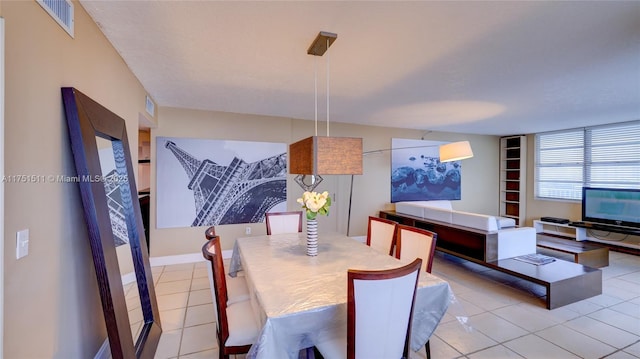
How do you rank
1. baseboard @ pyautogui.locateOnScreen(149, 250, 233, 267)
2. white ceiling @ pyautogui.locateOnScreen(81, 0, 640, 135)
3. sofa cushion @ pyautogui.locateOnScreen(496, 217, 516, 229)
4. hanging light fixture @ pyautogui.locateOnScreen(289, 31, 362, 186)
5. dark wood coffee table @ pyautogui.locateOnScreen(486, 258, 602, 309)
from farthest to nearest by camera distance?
baseboard @ pyautogui.locateOnScreen(149, 250, 233, 267), sofa cushion @ pyautogui.locateOnScreen(496, 217, 516, 229), dark wood coffee table @ pyautogui.locateOnScreen(486, 258, 602, 309), hanging light fixture @ pyautogui.locateOnScreen(289, 31, 362, 186), white ceiling @ pyautogui.locateOnScreen(81, 0, 640, 135)

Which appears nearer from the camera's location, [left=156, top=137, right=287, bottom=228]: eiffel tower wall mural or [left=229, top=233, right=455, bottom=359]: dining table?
[left=229, top=233, right=455, bottom=359]: dining table

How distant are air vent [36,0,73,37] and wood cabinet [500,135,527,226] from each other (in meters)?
8.03

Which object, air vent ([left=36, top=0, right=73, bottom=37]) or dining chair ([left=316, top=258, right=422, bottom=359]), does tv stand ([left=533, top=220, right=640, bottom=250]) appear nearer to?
dining chair ([left=316, top=258, right=422, bottom=359])

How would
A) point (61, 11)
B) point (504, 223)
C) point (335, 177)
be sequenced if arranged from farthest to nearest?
point (335, 177) < point (504, 223) < point (61, 11)

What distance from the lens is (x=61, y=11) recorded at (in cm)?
151

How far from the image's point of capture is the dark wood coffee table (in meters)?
2.92

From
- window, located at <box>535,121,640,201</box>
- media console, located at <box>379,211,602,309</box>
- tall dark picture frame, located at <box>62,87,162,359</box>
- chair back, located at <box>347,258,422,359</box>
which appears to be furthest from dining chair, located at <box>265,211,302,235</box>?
window, located at <box>535,121,640,201</box>

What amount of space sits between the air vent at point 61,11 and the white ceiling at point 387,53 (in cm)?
18

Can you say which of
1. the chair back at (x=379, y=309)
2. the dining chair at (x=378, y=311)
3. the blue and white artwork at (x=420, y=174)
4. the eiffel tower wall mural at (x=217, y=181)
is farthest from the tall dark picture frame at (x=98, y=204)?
the blue and white artwork at (x=420, y=174)

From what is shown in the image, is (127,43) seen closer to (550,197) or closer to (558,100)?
(558,100)

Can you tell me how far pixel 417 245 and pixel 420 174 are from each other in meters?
4.13

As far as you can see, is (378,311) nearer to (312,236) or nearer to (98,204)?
(312,236)

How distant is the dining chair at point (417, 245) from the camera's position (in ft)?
7.15

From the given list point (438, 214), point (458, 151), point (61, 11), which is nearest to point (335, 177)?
point (438, 214)
